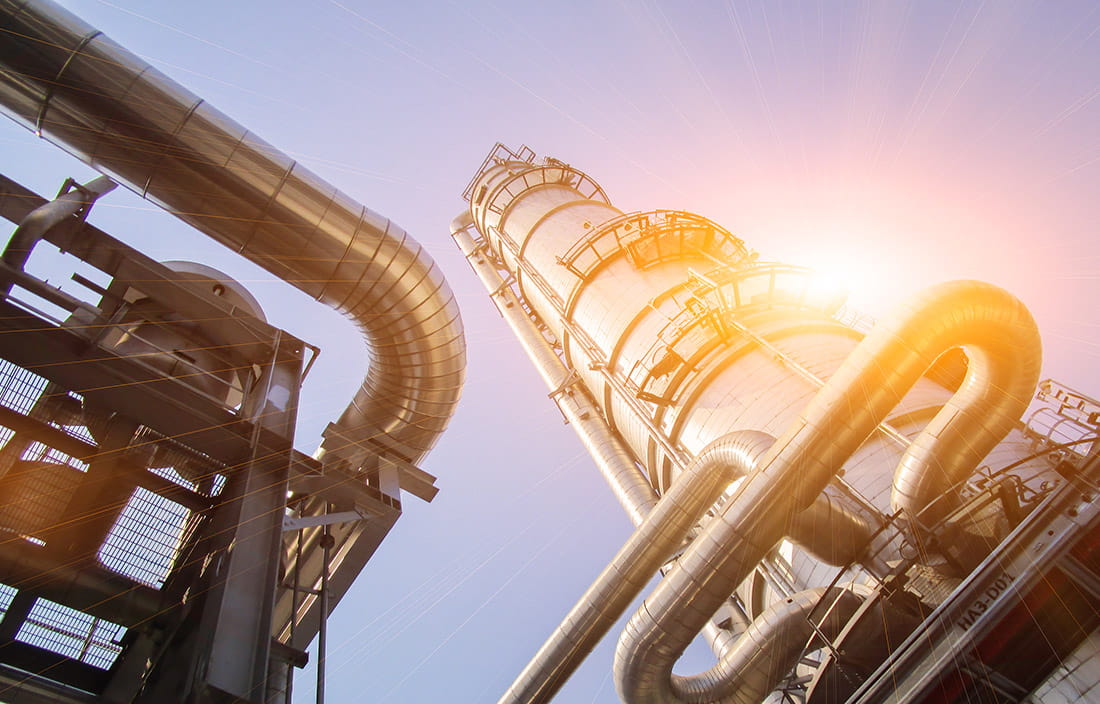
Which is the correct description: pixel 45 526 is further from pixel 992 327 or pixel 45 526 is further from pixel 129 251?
pixel 992 327

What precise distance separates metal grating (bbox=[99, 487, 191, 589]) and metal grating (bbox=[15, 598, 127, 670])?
45 centimetres

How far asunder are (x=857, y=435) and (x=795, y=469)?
73cm

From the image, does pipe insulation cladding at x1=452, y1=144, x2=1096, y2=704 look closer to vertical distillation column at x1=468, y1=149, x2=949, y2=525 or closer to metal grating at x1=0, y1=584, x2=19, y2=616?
vertical distillation column at x1=468, y1=149, x2=949, y2=525

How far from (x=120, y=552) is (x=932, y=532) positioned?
7628 millimetres

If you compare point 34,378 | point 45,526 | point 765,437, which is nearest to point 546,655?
point 765,437

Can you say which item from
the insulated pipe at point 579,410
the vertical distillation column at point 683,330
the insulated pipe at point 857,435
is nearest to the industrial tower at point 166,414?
the insulated pipe at point 857,435

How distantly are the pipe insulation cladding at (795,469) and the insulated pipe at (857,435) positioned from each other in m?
0.02

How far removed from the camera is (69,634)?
5238 mm

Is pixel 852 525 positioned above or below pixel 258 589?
below

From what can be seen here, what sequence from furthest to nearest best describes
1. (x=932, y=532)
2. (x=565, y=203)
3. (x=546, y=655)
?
(x=565, y=203)
(x=546, y=655)
(x=932, y=532)

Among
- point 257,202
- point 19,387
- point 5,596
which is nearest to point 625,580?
point 5,596

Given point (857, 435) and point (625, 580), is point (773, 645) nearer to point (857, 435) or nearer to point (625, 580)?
point (625, 580)

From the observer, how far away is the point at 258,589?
4.95 m

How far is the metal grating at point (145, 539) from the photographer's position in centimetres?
576
